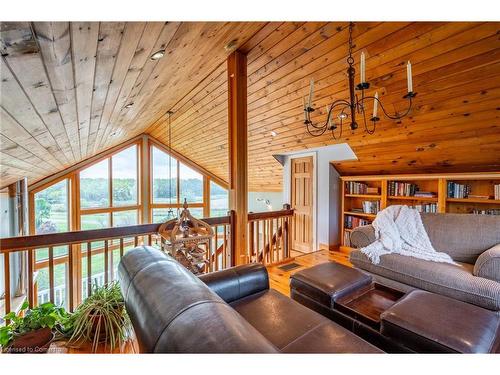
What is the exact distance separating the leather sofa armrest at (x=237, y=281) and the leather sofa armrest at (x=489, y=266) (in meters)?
1.84

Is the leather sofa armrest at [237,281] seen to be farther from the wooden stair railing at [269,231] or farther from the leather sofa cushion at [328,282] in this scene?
the wooden stair railing at [269,231]

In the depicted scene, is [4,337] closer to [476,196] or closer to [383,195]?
[383,195]

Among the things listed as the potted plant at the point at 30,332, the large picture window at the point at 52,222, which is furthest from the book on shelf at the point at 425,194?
the large picture window at the point at 52,222

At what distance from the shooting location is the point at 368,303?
66.4 inches

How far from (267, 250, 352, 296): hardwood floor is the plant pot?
1951mm

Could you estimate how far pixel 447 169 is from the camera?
11.2 feet

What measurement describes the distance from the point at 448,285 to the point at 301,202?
3.06m

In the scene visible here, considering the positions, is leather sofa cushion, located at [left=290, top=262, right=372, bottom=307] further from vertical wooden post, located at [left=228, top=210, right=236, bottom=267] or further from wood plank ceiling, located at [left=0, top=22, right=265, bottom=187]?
wood plank ceiling, located at [left=0, top=22, right=265, bottom=187]

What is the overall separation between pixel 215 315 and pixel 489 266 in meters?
2.46

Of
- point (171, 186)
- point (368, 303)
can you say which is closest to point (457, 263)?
point (368, 303)

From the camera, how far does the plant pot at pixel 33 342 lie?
141 cm

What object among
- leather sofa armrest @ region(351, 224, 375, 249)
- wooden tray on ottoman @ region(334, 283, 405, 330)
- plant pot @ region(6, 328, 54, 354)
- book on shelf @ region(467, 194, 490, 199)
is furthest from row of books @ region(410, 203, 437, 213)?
plant pot @ region(6, 328, 54, 354)

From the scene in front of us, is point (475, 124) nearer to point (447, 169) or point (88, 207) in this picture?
point (447, 169)
